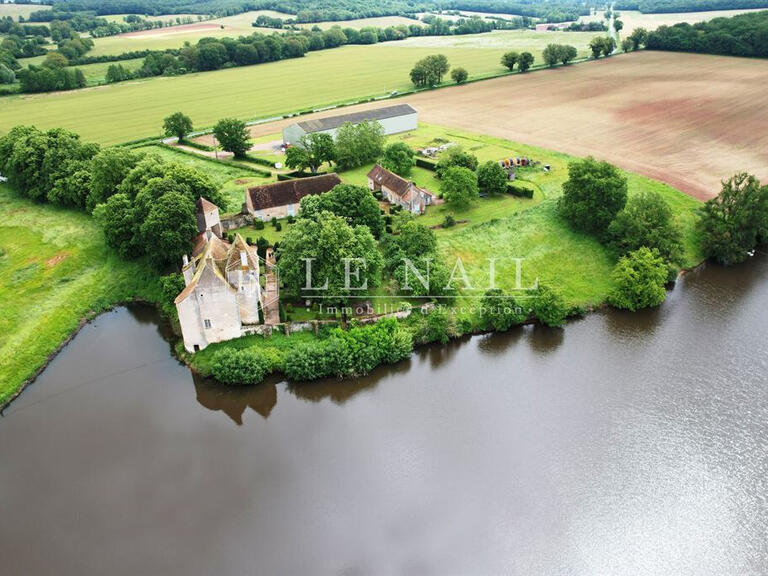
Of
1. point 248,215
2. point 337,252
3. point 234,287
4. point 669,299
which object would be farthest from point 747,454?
point 248,215

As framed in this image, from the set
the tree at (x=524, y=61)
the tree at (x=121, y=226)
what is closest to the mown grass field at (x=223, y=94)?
the tree at (x=524, y=61)

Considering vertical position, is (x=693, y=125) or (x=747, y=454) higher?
(x=693, y=125)

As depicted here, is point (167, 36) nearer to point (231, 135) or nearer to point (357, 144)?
point (231, 135)

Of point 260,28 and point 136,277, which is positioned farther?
point 260,28

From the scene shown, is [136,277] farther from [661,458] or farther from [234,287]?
[661,458]

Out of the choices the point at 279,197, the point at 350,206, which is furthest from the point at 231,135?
the point at 350,206

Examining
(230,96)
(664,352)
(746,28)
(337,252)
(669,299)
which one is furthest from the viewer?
(746,28)

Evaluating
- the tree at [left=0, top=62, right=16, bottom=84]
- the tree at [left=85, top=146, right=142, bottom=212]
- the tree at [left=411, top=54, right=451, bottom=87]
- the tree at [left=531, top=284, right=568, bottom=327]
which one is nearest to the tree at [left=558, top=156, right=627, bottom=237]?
the tree at [left=531, top=284, right=568, bottom=327]
